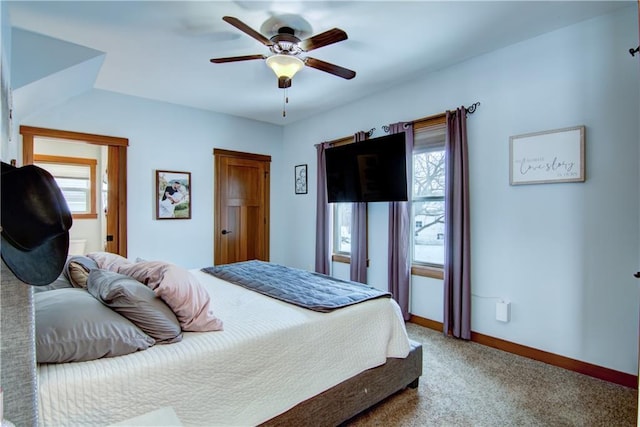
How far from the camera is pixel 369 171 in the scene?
12.3ft

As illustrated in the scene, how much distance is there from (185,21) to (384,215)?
2780mm

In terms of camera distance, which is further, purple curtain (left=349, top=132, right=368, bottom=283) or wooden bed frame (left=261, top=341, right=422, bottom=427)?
purple curtain (left=349, top=132, right=368, bottom=283)

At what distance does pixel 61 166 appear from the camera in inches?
208

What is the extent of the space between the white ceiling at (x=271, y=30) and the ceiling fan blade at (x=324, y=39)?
280 mm

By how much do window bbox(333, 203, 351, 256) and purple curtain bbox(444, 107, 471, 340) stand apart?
1.59m

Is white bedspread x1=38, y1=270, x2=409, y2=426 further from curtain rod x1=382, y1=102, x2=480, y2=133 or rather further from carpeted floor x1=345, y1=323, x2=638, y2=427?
curtain rod x1=382, y1=102, x2=480, y2=133

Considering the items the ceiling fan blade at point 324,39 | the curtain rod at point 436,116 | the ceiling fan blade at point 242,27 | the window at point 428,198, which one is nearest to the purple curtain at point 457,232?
the curtain rod at point 436,116

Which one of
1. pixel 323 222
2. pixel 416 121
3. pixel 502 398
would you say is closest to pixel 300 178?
pixel 323 222

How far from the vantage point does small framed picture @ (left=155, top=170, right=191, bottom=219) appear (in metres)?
4.24

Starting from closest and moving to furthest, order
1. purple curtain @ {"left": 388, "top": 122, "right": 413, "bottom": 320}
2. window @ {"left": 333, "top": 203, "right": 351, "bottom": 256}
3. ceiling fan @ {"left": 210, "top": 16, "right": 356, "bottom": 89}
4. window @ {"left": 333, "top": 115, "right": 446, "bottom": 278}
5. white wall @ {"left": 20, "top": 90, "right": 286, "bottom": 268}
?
1. ceiling fan @ {"left": 210, "top": 16, "right": 356, "bottom": 89}
2. window @ {"left": 333, "top": 115, "right": 446, "bottom": 278}
3. purple curtain @ {"left": 388, "top": 122, "right": 413, "bottom": 320}
4. white wall @ {"left": 20, "top": 90, "right": 286, "bottom": 268}
5. window @ {"left": 333, "top": 203, "right": 351, "bottom": 256}

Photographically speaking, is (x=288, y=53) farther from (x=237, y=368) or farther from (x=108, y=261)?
(x=237, y=368)

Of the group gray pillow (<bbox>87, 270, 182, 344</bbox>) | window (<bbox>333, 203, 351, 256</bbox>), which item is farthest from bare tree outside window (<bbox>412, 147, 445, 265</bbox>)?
gray pillow (<bbox>87, 270, 182, 344</bbox>)

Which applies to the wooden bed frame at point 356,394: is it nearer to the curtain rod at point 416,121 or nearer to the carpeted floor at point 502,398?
the carpeted floor at point 502,398

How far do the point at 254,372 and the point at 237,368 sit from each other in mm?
92
